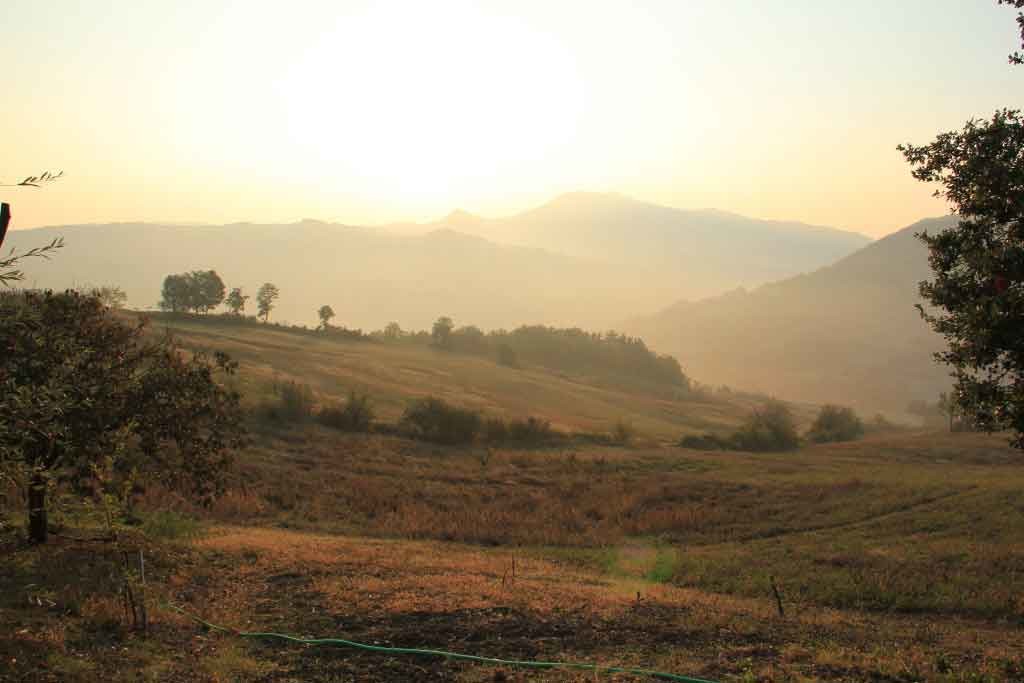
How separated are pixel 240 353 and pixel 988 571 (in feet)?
236

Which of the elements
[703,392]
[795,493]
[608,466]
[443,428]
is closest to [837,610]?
[795,493]

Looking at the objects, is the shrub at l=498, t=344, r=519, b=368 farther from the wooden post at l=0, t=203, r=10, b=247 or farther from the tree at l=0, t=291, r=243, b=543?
the wooden post at l=0, t=203, r=10, b=247

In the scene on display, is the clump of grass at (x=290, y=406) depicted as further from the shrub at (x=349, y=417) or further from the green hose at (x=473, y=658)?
the green hose at (x=473, y=658)

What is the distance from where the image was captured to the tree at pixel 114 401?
1416 centimetres

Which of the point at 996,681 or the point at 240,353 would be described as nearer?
the point at 996,681

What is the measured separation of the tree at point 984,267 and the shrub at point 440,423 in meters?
43.1

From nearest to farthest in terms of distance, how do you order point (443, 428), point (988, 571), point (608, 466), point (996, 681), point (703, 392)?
point (996, 681)
point (988, 571)
point (608, 466)
point (443, 428)
point (703, 392)

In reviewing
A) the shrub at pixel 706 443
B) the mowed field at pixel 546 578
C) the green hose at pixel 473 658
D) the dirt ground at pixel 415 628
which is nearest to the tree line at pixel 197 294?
the shrub at pixel 706 443

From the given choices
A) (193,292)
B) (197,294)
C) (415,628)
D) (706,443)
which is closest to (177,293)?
(193,292)

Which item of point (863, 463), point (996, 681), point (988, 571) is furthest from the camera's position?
point (863, 463)

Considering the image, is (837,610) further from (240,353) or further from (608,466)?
(240,353)

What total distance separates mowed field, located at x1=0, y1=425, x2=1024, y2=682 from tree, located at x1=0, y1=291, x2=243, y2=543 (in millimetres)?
1695

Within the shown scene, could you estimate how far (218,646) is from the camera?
11430 millimetres

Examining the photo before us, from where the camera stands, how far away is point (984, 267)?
1181cm
